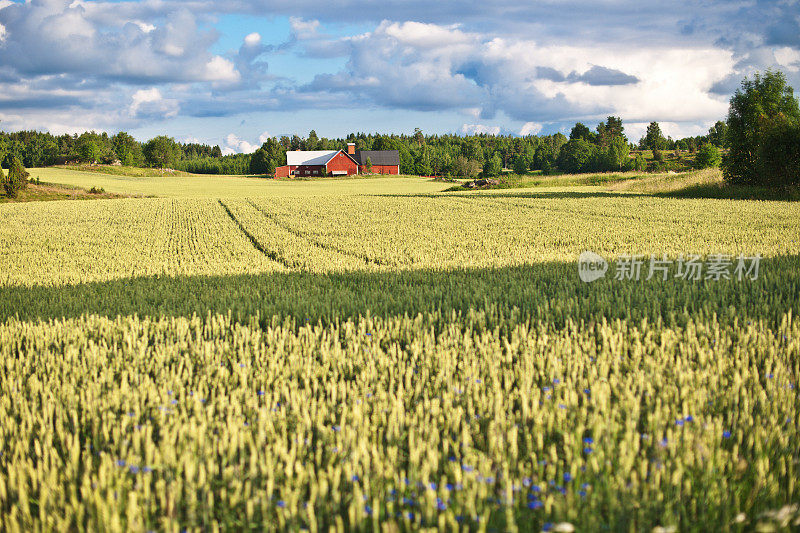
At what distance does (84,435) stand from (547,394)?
3.02 m

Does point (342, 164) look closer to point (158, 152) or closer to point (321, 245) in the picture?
point (158, 152)

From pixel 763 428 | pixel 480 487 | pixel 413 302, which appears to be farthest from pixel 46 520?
pixel 413 302

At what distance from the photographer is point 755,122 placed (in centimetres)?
3638

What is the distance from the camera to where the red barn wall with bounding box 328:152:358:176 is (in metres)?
106

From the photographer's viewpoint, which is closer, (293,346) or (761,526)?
(761,526)

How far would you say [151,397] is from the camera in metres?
3.72

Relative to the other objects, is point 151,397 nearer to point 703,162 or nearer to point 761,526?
point 761,526

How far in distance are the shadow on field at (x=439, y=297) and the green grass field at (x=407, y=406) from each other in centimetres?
6

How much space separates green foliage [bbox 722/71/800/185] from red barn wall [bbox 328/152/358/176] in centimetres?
7591

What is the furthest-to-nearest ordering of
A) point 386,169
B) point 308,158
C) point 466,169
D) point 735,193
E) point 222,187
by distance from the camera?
point 386,169 < point 308,158 < point 466,169 < point 222,187 < point 735,193

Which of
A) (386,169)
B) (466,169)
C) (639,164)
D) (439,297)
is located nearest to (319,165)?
(386,169)

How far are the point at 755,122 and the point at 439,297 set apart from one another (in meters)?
38.4

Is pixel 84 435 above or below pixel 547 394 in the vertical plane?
below

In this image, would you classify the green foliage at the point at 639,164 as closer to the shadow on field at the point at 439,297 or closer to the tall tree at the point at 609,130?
the tall tree at the point at 609,130
